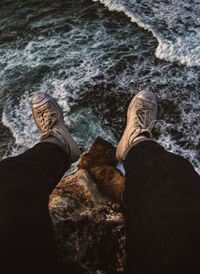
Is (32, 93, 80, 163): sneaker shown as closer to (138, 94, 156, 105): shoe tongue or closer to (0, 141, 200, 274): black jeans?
(0, 141, 200, 274): black jeans

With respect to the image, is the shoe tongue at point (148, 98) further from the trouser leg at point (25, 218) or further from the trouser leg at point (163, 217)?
the trouser leg at point (25, 218)

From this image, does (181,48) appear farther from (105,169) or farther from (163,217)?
(163,217)

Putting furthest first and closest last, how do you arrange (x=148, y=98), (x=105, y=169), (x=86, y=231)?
(x=148, y=98), (x=105, y=169), (x=86, y=231)

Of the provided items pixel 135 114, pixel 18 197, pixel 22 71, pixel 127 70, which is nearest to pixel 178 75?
pixel 127 70

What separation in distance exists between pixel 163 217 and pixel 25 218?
0.69m

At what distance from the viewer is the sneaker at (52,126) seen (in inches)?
77.9

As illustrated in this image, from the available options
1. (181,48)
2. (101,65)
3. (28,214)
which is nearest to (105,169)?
(28,214)

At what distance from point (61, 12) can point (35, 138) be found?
10.6 ft

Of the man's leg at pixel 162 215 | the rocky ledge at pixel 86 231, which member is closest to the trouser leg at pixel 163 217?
the man's leg at pixel 162 215

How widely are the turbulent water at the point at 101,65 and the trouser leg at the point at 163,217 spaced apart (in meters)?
1.45

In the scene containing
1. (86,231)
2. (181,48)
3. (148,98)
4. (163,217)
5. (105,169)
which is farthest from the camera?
(181,48)

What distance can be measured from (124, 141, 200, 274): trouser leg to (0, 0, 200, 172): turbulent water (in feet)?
4.77

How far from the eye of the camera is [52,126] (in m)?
2.30

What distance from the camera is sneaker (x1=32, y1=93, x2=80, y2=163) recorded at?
198 cm
